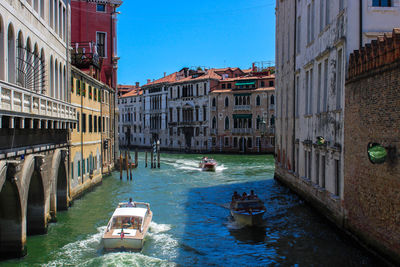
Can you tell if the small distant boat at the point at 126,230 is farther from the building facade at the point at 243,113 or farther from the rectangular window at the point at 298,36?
the building facade at the point at 243,113

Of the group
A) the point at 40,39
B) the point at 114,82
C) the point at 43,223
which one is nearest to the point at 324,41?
the point at 40,39

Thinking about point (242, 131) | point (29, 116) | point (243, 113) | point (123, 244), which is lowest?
point (123, 244)

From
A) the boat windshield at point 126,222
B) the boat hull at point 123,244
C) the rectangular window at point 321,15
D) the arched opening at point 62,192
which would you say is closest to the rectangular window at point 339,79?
the rectangular window at point 321,15

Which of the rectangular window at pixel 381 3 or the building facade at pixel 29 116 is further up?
the rectangular window at pixel 381 3

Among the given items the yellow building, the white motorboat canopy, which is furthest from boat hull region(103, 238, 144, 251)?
the yellow building

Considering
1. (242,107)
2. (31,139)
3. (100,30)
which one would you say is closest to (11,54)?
(31,139)

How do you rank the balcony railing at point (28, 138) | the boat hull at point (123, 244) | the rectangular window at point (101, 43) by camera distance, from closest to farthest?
1. the balcony railing at point (28, 138)
2. the boat hull at point (123, 244)
3. the rectangular window at point (101, 43)

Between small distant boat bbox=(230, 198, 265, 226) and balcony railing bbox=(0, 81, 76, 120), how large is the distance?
26.7 feet

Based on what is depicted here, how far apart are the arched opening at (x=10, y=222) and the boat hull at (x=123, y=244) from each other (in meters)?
2.57

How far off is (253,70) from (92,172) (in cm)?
4021

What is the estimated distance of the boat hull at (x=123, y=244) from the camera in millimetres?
13234

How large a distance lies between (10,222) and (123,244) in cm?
354

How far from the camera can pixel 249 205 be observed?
58.6 feet

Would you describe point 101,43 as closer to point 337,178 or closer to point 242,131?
point 337,178
